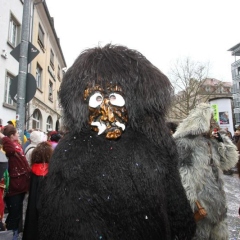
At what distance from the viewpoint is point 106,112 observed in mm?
1529

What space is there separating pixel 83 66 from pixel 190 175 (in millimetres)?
1674

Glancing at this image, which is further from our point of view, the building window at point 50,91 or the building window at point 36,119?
the building window at point 50,91

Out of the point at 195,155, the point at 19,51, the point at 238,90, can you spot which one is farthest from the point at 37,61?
the point at 238,90

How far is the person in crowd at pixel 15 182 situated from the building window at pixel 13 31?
835cm

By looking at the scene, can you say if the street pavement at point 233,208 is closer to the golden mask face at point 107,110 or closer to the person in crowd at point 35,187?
the person in crowd at point 35,187

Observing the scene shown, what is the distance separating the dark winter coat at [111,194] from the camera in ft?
4.48

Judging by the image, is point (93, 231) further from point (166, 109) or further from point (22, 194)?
point (22, 194)

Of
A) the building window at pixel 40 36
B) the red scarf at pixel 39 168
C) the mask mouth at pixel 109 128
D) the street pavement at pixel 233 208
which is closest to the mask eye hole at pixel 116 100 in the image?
the mask mouth at pixel 109 128

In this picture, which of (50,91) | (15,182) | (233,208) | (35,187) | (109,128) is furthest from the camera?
(50,91)

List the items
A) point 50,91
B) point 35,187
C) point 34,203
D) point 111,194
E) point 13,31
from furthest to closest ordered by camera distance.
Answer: point 50,91
point 13,31
point 35,187
point 34,203
point 111,194

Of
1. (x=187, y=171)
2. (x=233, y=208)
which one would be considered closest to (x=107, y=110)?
(x=187, y=171)

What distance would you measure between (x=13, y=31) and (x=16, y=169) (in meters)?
9.21

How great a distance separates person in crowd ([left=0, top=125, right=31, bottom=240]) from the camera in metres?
3.16

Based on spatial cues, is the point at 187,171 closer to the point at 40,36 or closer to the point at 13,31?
the point at 13,31
